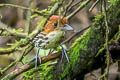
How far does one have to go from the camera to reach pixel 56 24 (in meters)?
2.91

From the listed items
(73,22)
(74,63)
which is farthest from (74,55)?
(73,22)

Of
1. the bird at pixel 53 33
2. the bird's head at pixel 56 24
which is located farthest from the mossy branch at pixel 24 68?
the bird's head at pixel 56 24

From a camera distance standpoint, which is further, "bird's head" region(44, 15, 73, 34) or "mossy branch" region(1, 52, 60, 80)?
"bird's head" region(44, 15, 73, 34)

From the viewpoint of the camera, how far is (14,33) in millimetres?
3225

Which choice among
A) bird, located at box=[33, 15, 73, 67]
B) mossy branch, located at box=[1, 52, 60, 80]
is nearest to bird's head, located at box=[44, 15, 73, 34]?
bird, located at box=[33, 15, 73, 67]

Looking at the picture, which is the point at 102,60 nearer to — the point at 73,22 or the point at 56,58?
the point at 56,58

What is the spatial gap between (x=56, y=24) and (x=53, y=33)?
11 cm

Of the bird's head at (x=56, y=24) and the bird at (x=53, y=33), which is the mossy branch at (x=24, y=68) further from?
the bird's head at (x=56, y=24)

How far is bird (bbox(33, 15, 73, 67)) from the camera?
112 inches

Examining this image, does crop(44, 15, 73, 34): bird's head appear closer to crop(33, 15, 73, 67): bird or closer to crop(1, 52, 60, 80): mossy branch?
crop(33, 15, 73, 67): bird

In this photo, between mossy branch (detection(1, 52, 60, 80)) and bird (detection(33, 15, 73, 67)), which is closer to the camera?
mossy branch (detection(1, 52, 60, 80))

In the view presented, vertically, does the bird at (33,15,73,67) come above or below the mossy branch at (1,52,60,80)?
above

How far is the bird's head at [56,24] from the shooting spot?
2.88 m

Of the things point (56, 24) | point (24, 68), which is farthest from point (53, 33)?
point (24, 68)
